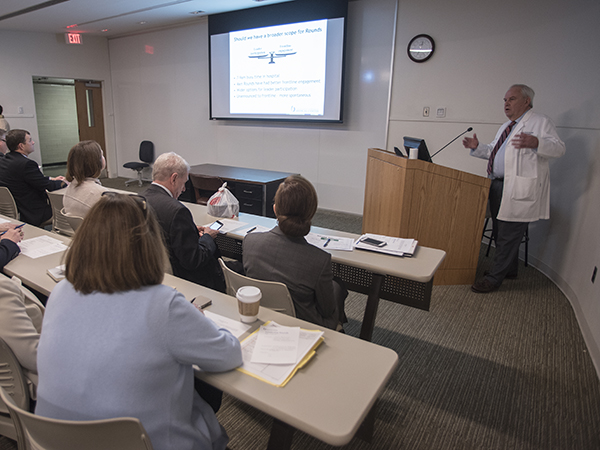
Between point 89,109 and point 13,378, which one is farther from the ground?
point 89,109

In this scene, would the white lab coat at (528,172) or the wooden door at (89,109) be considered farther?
the wooden door at (89,109)

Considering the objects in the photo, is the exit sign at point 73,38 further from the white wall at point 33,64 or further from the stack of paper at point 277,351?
the stack of paper at point 277,351

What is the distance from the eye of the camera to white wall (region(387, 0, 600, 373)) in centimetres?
317

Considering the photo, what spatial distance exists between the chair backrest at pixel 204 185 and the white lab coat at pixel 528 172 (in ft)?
10.2

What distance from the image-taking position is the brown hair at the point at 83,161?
2.62m

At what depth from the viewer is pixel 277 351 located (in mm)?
1202

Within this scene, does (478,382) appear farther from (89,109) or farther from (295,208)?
(89,109)

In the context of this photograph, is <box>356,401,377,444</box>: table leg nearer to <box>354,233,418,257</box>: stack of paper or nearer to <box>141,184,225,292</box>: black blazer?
<box>354,233,418,257</box>: stack of paper

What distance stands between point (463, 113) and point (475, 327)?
2.69 m

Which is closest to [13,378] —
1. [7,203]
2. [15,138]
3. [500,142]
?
[7,203]

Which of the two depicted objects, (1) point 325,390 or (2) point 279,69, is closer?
(1) point 325,390

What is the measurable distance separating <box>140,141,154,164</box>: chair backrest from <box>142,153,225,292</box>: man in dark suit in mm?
5719

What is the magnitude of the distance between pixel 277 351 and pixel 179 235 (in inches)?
38.6

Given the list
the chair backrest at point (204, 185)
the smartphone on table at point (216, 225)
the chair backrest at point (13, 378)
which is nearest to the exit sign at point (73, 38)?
the chair backrest at point (204, 185)
